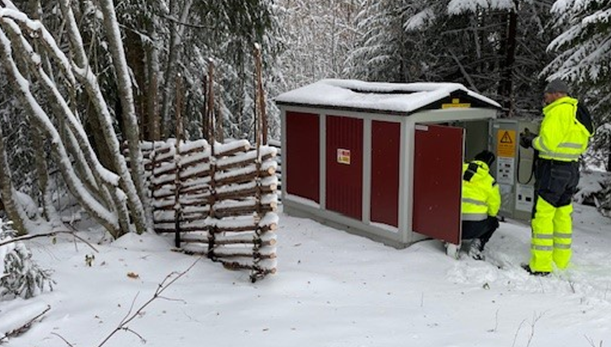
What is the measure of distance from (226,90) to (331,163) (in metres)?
8.36

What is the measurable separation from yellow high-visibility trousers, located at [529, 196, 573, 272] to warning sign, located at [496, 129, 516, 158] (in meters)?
1.43

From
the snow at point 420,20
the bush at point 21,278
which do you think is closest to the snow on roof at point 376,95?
the snow at point 420,20

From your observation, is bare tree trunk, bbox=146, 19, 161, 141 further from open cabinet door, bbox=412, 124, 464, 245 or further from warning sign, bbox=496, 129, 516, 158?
warning sign, bbox=496, 129, 516, 158

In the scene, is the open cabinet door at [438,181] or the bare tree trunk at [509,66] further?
the bare tree trunk at [509,66]

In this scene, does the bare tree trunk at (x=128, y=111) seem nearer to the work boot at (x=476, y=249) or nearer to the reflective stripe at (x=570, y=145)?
the work boot at (x=476, y=249)

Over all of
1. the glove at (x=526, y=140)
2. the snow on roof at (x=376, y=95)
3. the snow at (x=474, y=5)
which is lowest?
the glove at (x=526, y=140)

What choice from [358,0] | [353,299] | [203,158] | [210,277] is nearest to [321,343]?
[353,299]

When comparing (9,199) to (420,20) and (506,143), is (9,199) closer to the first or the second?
(506,143)

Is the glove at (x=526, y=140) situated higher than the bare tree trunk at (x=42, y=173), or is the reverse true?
the glove at (x=526, y=140)

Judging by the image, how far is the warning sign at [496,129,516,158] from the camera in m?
7.77

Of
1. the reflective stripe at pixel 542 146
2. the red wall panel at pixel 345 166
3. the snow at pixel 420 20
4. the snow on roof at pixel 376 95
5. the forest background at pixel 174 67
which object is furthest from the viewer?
the snow at pixel 420 20

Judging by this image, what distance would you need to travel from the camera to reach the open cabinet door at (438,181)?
681 cm

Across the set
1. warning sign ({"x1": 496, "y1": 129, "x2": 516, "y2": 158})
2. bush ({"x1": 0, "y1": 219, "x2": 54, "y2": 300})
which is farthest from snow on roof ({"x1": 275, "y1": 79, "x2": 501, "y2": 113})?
bush ({"x1": 0, "y1": 219, "x2": 54, "y2": 300})

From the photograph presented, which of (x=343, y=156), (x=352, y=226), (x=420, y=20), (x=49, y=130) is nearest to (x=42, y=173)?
(x=49, y=130)
